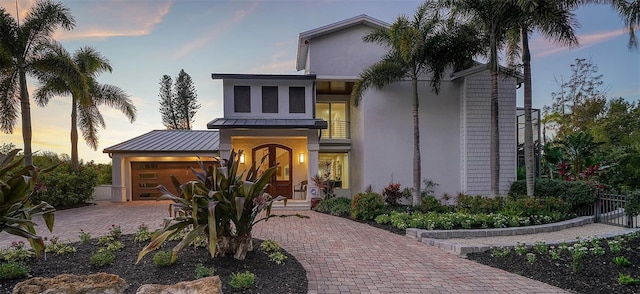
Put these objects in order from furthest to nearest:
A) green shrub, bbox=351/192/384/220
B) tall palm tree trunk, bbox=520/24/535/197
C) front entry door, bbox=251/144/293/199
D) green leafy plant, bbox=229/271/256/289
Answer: front entry door, bbox=251/144/293/199, tall palm tree trunk, bbox=520/24/535/197, green shrub, bbox=351/192/384/220, green leafy plant, bbox=229/271/256/289

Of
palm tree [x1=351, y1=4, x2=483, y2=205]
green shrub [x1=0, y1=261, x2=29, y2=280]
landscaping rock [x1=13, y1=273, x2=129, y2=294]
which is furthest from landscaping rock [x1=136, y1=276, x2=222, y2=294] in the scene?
palm tree [x1=351, y1=4, x2=483, y2=205]

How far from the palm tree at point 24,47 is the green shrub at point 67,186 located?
115cm

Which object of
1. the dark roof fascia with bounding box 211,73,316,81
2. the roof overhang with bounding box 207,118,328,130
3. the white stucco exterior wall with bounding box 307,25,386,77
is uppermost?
the white stucco exterior wall with bounding box 307,25,386,77

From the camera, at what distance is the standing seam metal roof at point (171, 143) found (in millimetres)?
14932

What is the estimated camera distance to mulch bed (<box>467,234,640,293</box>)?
4.55 m

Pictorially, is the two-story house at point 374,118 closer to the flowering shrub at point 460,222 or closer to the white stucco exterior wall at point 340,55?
the white stucco exterior wall at point 340,55

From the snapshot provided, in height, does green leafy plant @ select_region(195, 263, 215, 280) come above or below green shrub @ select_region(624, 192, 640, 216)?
below

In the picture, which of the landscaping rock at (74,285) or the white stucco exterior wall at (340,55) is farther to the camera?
the white stucco exterior wall at (340,55)

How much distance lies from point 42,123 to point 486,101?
65.9 feet

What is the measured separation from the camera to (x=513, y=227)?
8062mm

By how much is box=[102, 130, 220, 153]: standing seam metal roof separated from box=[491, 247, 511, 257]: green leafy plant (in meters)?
12.8

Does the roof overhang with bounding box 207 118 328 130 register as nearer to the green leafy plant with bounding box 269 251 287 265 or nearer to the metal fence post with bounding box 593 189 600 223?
the green leafy plant with bounding box 269 251 287 265

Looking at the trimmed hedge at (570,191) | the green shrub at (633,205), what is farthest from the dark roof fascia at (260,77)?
the green shrub at (633,205)

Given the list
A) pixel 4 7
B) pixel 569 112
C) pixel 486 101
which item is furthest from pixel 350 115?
pixel 569 112
